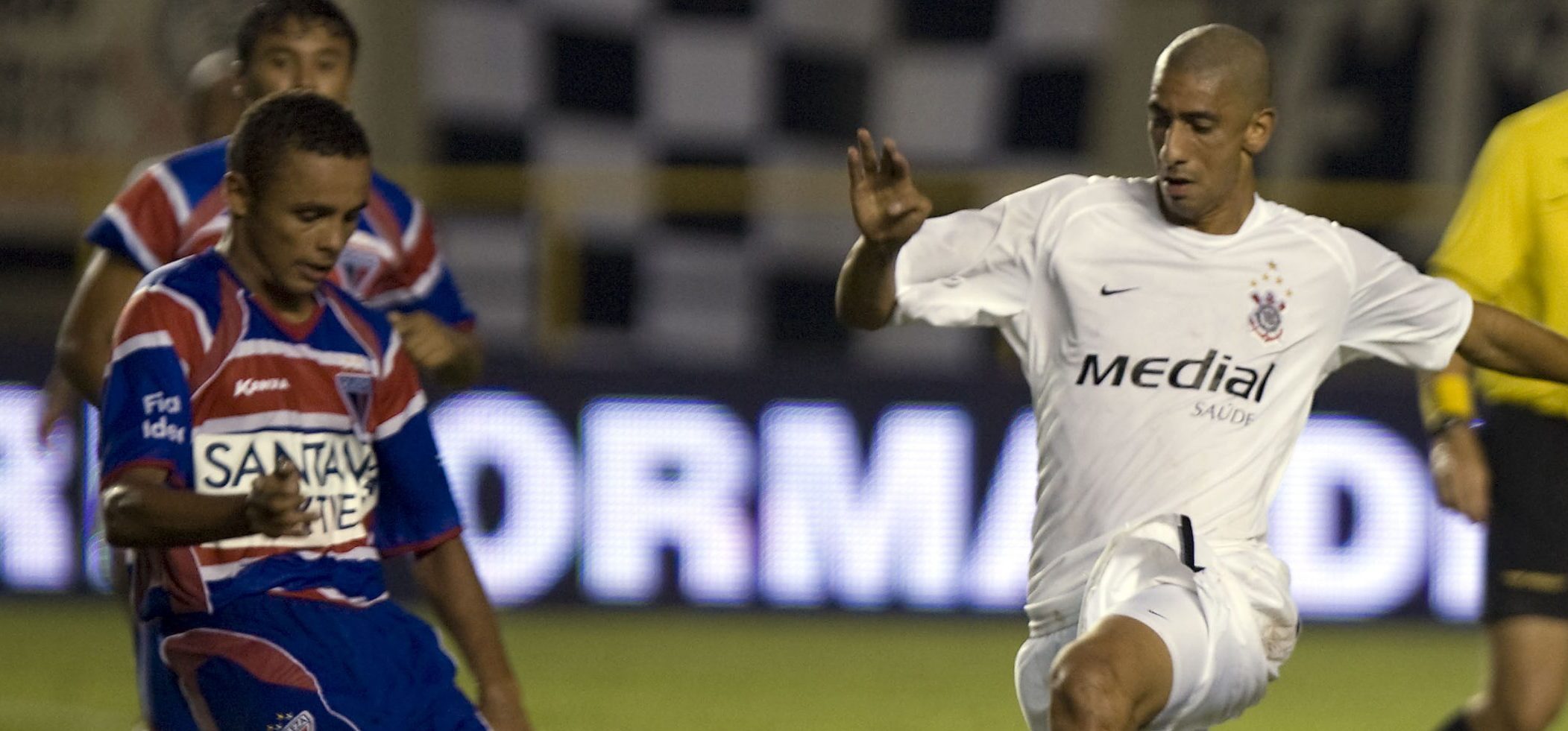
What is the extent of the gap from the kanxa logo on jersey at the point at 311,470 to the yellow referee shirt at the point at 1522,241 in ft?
7.33

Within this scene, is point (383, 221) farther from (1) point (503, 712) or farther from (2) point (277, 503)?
(2) point (277, 503)

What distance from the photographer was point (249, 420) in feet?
10.6

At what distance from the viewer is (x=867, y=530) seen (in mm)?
8039

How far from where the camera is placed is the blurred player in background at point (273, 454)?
10.3 ft

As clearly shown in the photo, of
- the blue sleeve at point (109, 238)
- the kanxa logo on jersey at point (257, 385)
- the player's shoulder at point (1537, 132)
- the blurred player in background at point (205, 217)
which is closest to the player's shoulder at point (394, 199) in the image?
the blurred player in background at point (205, 217)

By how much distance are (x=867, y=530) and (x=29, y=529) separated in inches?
115

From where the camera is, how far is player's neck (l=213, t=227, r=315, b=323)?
10.8 feet

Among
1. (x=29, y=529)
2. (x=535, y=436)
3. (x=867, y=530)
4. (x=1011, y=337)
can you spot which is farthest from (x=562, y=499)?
(x=1011, y=337)

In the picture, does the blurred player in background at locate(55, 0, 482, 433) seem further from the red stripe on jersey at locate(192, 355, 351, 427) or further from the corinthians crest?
the corinthians crest

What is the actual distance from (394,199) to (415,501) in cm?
105

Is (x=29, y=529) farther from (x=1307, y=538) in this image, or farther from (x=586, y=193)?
(x=1307, y=538)

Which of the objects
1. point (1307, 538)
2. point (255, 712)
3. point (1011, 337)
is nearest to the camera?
point (255, 712)

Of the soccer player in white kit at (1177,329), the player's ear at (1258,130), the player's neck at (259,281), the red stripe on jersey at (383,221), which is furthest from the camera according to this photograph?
the red stripe on jersey at (383,221)

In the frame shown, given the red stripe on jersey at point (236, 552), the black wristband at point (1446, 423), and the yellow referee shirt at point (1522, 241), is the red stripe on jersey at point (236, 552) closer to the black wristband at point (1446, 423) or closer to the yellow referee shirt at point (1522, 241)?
the black wristband at point (1446, 423)
